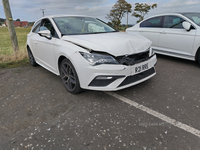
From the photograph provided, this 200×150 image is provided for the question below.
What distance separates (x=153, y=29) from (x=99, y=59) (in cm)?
366

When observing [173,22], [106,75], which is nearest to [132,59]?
[106,75]

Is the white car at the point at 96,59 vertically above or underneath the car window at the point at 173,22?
underneath

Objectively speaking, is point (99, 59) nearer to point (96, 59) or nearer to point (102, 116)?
point (96, 59)

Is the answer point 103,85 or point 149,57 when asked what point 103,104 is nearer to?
point 103,85

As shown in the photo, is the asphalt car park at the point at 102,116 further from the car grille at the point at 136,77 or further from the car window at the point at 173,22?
the car window at the point at 173,22

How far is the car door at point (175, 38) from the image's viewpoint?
14.1ft

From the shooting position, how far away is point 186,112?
2330 millimetres

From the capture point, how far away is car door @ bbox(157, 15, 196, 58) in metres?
4.28

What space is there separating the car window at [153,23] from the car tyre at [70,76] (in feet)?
12.4

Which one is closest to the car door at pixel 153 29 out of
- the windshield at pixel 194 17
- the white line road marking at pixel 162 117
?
the windshield at pixel 194 17

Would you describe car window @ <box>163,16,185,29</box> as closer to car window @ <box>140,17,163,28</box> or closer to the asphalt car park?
car window @ <box>140,17,163,28</box>

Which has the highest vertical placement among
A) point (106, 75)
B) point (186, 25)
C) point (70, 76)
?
point (186, 25)

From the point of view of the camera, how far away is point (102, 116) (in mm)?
2330

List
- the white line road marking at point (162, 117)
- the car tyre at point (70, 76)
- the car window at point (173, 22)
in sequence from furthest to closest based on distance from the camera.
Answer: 1. the car window at point (173, 22)
2. the car tyre at point (70, 76)
3. the white line road marking at point (162, 117)
